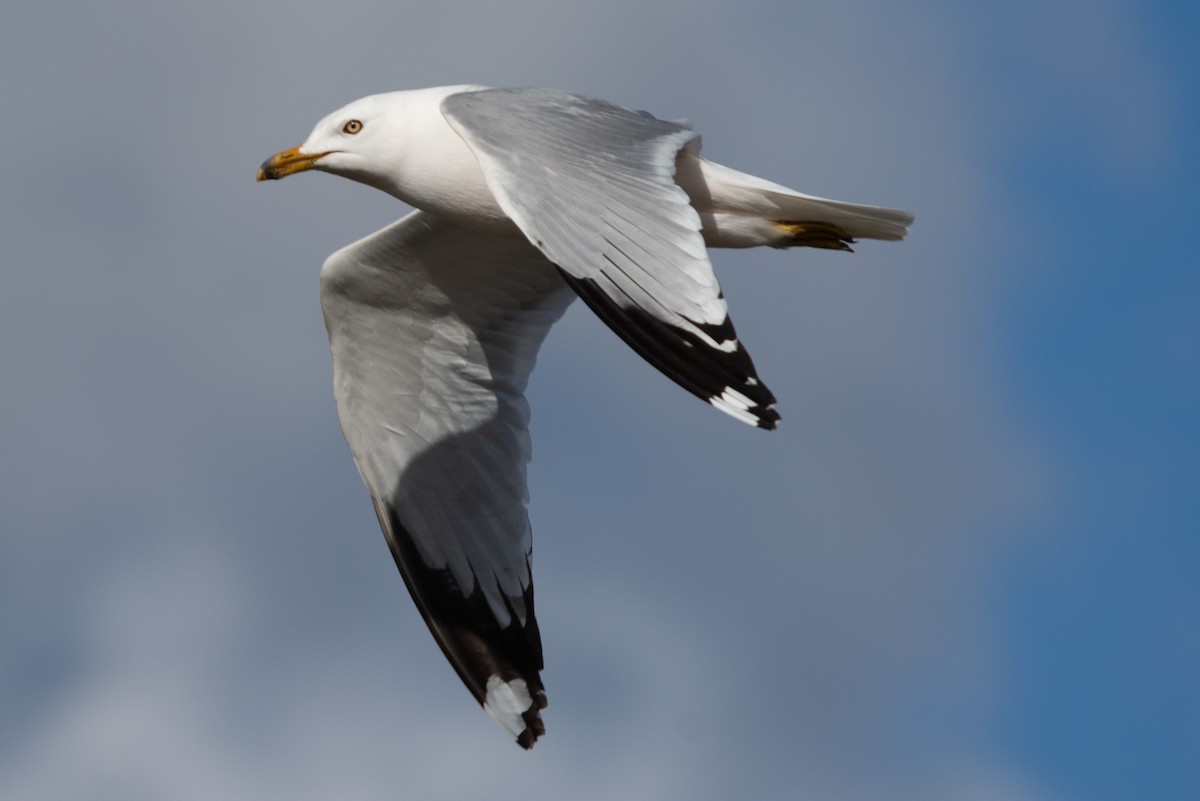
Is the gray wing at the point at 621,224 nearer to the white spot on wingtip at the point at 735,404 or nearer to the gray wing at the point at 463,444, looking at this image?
the white spot on wingtip at the point at 735,404

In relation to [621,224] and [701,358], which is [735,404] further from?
[621,224]

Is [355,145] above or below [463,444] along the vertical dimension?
above

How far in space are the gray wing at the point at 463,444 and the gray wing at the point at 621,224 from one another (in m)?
2.01

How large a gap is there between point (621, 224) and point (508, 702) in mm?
3322

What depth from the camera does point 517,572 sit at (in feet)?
28.5

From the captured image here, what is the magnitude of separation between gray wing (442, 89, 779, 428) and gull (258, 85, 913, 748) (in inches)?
0.5

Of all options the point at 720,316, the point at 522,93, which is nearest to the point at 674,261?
the point at 720,316

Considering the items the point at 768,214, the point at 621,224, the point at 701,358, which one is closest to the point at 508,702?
the point at 768,214

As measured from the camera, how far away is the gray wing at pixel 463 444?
859 centimetres

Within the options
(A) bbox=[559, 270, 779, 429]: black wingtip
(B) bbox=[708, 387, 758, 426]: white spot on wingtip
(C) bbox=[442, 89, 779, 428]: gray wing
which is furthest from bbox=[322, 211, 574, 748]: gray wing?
(B) bbox=[708, 387, 758, 426]: white spot on wingtip

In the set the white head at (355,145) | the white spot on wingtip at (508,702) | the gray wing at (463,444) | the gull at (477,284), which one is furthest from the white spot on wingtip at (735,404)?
the white spot on wingtip at (508,702)

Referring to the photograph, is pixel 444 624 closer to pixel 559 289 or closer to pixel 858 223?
pixel 559 289

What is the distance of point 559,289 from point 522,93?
203 centimetres

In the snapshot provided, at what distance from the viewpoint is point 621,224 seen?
5895 millimetres
